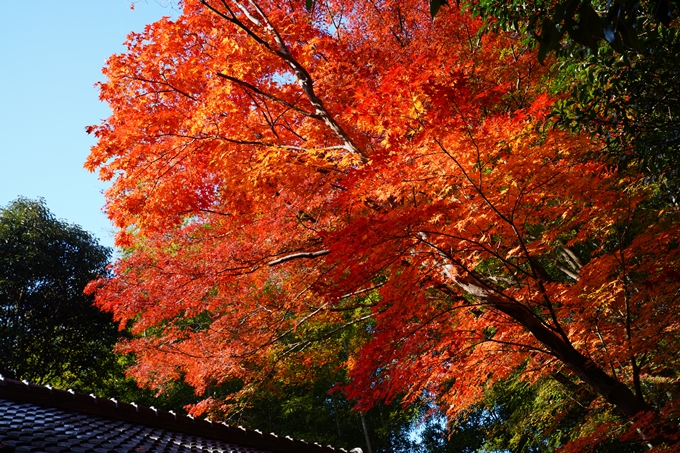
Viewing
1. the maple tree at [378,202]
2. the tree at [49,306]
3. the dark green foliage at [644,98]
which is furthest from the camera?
the tree at [49,306]

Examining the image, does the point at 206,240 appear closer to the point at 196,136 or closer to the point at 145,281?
the point at 145,281

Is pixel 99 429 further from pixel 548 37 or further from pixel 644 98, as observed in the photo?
pixel 644 98

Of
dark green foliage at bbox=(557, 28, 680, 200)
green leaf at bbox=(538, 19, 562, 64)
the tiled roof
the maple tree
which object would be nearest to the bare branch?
the maple tree

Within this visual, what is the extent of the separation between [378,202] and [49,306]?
14.3 meters

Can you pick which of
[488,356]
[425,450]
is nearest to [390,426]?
[425,450]

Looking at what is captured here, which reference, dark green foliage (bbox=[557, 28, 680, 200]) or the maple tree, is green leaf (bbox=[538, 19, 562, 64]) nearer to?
the maple tree

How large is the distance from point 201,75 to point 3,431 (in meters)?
5.19

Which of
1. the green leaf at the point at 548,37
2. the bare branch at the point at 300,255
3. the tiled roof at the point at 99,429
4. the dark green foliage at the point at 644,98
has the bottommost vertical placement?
the tiled roof at the point at 99,429

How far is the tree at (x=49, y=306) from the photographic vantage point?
51.5ft

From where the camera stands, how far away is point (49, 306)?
653 inches

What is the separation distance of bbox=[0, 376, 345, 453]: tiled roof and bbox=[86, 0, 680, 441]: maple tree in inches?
70.6

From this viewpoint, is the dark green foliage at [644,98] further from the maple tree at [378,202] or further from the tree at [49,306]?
the tree at [49,306]

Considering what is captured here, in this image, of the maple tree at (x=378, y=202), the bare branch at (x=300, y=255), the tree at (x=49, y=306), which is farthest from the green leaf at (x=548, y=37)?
the tree at (x=49, y=306)

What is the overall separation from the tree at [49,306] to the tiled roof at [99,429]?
1189cm
